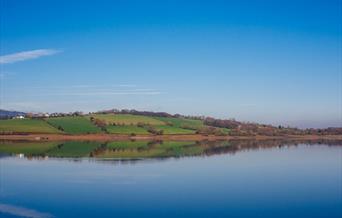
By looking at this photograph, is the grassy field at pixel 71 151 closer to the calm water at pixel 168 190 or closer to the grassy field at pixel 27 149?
the grassy field at pixel 27 149

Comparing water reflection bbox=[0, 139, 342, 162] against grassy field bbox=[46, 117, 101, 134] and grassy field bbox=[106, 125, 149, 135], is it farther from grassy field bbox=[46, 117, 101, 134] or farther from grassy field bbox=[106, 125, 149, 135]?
grassy field bbox=[106, 125, 149, 135]

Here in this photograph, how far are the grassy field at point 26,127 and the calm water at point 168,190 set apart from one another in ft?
163

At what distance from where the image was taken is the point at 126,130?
3580 inches

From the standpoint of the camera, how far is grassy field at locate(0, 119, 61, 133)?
82.6 metres

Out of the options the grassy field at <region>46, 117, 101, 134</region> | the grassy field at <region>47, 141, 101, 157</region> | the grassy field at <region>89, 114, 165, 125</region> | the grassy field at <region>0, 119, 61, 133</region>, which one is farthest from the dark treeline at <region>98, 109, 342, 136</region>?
the grassy field at <region>47, 141, 101, 157</region>

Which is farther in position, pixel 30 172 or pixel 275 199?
pixel 30 172

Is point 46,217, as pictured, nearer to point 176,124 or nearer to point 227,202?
point 227,202

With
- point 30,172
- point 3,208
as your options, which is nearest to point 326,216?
point 3,208

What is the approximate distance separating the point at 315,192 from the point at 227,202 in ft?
17.6

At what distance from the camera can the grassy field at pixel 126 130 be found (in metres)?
89.3

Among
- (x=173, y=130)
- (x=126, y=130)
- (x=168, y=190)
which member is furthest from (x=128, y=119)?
(x=168, y=190)

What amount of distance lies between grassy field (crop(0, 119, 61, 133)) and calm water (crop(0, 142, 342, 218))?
49659 millimetres

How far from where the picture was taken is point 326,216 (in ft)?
56.5

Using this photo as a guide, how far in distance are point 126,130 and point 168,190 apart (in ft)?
225
